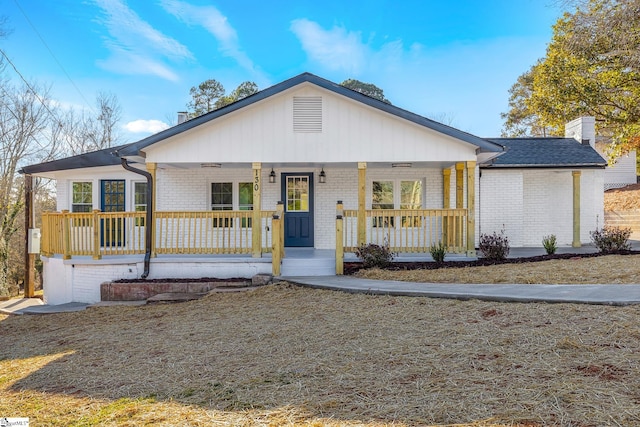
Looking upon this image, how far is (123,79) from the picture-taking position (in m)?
26.6

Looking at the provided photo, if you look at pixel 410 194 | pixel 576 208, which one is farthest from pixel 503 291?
pixel 576 208

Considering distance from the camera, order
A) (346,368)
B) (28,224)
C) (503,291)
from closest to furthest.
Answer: (346,368), (503,291), (28,224)

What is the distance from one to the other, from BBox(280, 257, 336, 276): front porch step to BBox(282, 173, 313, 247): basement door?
2.67 meters

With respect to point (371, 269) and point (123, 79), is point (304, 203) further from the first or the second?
point (123, 79)

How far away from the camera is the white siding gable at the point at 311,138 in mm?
9484

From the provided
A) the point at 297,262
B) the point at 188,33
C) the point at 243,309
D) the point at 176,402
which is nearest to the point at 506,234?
the point at 297,262

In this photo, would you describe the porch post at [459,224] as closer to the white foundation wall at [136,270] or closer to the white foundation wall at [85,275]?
the white foundation wall at [136,270]

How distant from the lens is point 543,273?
7898 millimetres

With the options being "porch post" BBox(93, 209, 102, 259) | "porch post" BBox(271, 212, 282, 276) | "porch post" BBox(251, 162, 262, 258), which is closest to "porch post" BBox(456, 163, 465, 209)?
"porch post" BBox(271, 212, 282, 276)

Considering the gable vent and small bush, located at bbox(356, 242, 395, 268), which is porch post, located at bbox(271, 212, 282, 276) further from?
the gable vent

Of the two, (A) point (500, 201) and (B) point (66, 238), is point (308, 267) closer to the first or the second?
(B) point (66, 238)

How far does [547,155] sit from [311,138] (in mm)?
7927

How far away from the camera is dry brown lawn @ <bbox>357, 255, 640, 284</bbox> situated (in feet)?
23.7

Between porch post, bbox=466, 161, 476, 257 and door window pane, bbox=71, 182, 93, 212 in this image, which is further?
door window pane, bbox=71, 182, 93, 212
